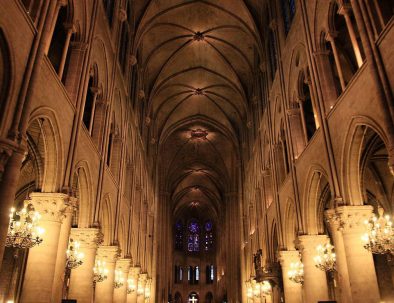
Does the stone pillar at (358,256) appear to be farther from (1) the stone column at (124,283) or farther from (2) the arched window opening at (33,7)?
(1) the stone column at (124,283)

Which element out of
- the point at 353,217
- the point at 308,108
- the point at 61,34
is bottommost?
the point at 353,217

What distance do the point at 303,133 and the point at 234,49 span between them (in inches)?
504

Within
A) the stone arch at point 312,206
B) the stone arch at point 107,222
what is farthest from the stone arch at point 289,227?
the stone arch at point 107,222

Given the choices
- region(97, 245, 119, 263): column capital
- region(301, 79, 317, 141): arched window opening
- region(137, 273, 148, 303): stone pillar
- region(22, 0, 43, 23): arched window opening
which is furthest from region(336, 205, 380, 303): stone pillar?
region(137, 273, 148, 303): stone pillar

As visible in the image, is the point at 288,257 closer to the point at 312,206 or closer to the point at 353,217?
the point at 312,206

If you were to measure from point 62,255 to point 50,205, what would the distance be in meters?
1.40

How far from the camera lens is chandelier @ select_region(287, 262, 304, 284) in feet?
50.9

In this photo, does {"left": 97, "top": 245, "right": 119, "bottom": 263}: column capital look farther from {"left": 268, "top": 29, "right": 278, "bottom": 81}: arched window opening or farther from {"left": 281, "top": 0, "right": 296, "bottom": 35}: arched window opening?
{"left": 281, "top": 0, "right": 296, "bottom": 35}: arched window opening

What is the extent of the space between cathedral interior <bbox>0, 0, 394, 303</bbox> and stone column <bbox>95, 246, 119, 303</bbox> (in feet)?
0.18

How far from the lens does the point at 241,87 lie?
1150 inches

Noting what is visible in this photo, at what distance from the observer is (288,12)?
18531mm

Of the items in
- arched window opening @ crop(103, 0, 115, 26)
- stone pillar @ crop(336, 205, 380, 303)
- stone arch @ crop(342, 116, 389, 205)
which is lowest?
stone pillar @ crop(336, 205, 380, 303)

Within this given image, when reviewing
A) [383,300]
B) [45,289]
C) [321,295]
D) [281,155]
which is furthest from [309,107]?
[45,289]

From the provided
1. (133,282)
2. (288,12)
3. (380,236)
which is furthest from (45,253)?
(288,12)
